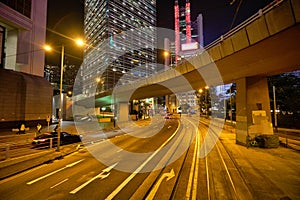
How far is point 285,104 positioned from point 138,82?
83.3ft

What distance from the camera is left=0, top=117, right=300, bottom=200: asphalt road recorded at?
6.70 m

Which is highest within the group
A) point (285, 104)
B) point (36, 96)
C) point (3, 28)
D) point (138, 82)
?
point (3, 28)

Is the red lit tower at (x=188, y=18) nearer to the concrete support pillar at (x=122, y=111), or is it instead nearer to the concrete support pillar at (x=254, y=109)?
the concrete support pillar at (x=122, y=111)

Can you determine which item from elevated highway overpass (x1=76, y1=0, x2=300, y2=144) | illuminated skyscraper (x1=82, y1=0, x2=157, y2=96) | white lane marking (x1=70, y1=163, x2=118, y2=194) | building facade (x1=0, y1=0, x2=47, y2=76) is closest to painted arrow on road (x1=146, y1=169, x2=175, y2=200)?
white lane marking (x1=70, y1=163, x2=118, y2=194)

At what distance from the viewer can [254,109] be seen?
631 inches

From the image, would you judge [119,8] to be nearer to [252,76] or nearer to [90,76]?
[90,76]

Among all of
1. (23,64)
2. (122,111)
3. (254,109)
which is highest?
(23,64)

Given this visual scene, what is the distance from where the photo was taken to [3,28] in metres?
28.4


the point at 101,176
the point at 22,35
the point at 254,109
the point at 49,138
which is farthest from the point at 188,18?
the point at 101,176

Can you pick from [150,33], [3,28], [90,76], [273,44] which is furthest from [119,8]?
[273,44]

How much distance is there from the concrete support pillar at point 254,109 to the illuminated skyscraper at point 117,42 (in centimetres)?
10246

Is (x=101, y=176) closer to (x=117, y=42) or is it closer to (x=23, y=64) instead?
(x=23, y=64)

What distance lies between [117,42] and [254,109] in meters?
123

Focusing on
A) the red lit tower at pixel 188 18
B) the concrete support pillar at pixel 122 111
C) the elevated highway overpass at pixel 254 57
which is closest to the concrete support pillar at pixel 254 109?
the elevated highway overpass at pixel 254 57
